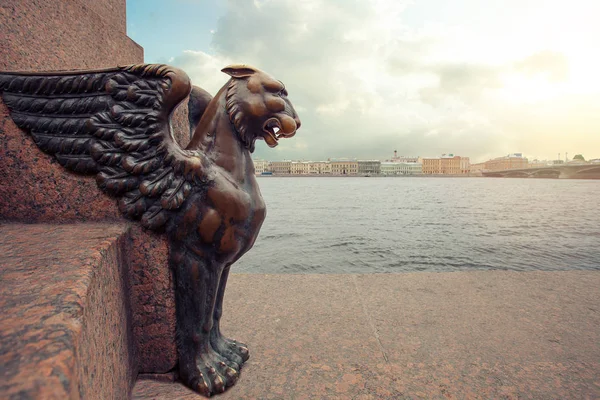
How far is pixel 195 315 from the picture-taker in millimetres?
1628

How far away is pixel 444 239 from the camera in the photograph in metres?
9.43

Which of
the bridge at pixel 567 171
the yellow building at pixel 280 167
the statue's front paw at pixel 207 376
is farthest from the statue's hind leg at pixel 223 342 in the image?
the yellow building at pixel 280 167

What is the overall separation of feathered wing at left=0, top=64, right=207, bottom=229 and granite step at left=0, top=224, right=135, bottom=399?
0.69 feet

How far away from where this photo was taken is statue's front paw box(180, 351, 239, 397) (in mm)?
1615

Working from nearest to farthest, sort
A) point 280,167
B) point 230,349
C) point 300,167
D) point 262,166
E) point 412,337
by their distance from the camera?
point 230,349 < point 412,337 < point 262,166 < point 280,167 < point 300,167

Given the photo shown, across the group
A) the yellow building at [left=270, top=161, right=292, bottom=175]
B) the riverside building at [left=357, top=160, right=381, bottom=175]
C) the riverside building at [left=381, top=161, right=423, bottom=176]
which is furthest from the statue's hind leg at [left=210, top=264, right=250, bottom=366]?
the riverside building at [left=381, top=161, right=423, bottom=176]

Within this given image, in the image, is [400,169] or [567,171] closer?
[567,171]

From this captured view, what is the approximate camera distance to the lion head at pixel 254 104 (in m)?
1.63

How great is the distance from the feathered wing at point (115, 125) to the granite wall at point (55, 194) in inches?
2.3

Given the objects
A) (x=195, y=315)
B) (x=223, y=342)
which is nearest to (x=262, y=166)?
(x=223, y=342)

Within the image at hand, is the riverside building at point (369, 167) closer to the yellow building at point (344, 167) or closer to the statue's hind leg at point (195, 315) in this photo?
the yellow building at point (344, 167)

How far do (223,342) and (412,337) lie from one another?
1.19m

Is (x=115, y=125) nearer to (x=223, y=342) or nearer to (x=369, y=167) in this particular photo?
(x=223, y=342)

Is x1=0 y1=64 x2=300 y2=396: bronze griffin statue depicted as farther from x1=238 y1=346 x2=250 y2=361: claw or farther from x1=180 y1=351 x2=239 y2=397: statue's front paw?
x1=238 y1=346 x2=250 y2=361: claw
